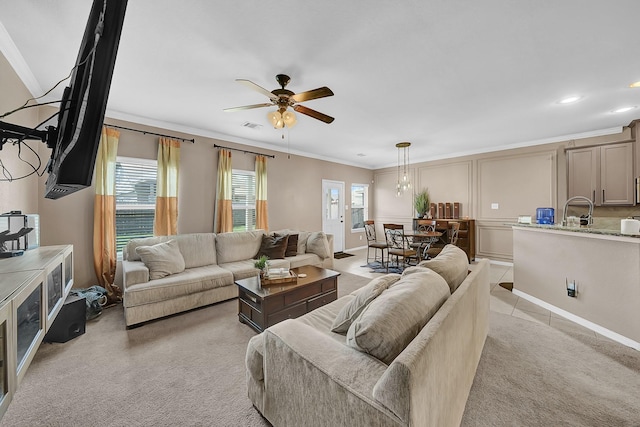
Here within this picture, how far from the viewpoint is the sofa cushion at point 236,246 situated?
3904mm

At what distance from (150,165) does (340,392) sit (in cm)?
410

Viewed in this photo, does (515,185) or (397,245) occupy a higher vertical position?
(515,185)

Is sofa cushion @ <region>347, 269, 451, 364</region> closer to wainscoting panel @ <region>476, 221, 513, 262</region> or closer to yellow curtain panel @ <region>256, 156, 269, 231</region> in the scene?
yellow curtain panel @ <region>256, 156, 269, 231</region>

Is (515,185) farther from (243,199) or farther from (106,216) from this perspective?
(106,216)

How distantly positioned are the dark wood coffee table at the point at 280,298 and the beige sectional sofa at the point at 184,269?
2.14 ft

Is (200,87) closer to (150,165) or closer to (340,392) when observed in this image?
(150,165)

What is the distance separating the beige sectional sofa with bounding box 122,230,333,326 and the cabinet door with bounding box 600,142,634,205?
519 cm

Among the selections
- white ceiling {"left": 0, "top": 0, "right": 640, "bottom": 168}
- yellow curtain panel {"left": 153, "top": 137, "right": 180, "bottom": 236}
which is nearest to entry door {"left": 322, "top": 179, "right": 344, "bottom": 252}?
white ceiling {"left": 0, "top": 0, "right": 640, "bottom": 168}

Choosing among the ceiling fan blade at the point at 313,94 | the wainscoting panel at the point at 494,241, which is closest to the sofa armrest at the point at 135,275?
the ceiling fan blade at the point at 313,94

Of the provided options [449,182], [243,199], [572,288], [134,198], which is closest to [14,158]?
[134,198]

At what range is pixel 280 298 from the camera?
2.50 m

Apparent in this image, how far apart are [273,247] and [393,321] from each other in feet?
10.6

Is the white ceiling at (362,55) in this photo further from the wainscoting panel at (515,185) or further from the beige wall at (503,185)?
the wainscoting panel at (515,185)

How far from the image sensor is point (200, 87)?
2.76 m
